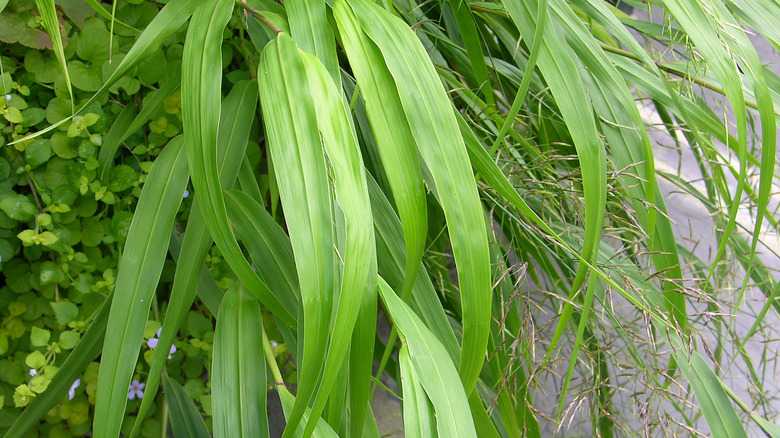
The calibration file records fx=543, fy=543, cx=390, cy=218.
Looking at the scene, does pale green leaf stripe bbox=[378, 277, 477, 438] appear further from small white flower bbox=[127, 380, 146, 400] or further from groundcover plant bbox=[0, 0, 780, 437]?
small white flower bbox=[127, 380, 146, 400]

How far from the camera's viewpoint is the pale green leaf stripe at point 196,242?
1.12 feet

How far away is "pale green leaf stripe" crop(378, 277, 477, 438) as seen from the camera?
0.27 meters

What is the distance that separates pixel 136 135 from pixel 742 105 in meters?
0.49

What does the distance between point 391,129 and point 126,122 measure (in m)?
0.33

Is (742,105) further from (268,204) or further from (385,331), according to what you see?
(385,331)

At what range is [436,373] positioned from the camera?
0.92 feet

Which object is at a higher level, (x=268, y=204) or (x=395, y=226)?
(x=268, y=204)

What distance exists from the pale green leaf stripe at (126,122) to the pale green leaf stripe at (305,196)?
23 cm

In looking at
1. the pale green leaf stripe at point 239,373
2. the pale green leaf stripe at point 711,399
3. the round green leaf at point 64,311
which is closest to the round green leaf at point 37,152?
the round green leaf at point 64,311

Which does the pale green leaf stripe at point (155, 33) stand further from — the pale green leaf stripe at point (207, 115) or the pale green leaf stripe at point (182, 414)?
the pale green leaf stripe at point (182, 414)

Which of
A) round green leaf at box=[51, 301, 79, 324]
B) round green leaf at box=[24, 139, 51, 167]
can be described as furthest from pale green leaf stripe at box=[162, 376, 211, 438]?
round green leaf at box=[24, 139, 51, 167]

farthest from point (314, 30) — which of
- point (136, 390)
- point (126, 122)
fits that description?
point (136, 390)

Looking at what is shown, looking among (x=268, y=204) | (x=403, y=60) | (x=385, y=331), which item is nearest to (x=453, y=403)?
(x=403, y=60)

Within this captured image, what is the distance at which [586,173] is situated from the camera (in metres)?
0.29
